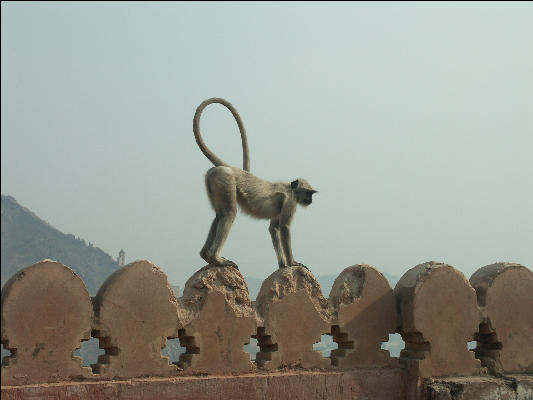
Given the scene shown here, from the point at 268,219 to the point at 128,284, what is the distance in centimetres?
163

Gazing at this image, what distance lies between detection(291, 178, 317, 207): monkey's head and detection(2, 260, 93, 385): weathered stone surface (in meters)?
2.38

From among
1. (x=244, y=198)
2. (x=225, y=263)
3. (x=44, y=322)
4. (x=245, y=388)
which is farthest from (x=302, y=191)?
(x=44, y=322)

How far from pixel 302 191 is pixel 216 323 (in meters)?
1.65

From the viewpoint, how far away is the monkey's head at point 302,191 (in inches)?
279

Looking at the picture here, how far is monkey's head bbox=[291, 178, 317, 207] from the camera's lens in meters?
7.09

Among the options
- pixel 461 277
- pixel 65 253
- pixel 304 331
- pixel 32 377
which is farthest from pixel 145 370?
pixel 65 253

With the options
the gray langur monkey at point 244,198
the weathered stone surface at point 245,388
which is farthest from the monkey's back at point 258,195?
the weathered stone surface at point 245,388

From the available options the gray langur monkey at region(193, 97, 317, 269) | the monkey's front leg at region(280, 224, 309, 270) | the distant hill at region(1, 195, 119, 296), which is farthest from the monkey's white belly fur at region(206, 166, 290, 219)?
the distant hill at region(1, 195, 119, 296)

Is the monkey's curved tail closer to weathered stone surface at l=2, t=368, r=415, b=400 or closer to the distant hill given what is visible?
weathered stone surface at l=2, t=368, r=415, b=400

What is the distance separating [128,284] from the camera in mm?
6039

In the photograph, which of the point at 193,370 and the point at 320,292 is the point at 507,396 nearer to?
the point at 320,292

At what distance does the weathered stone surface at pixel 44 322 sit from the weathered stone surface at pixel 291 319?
5.66 ft

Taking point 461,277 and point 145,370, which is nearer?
point 145,370

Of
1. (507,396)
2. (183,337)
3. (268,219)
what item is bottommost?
(507,396)
